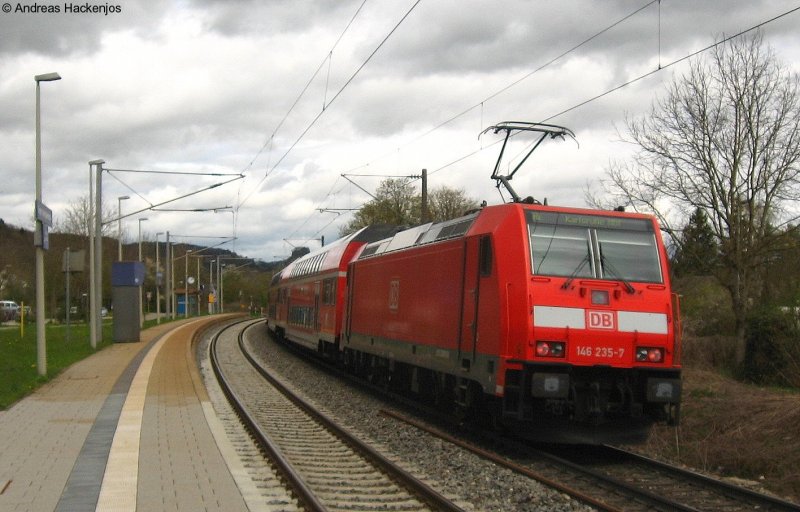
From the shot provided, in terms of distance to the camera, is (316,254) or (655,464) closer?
(655,464)

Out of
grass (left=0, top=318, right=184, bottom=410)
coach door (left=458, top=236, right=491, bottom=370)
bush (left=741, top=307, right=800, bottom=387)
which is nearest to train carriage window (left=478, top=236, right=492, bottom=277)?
coach door (left=458, top=236, right=491, bottom=370)

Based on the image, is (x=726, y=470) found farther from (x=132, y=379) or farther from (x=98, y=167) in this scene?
(x=98, y=167)

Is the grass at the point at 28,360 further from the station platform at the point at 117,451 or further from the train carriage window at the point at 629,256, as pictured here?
the train carriage window at the point at 629,256

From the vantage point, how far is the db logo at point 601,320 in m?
10.2

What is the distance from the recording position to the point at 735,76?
22297 millimetres

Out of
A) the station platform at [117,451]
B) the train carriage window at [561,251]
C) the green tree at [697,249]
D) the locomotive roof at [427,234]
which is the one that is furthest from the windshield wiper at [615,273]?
the green tree at [697,249]

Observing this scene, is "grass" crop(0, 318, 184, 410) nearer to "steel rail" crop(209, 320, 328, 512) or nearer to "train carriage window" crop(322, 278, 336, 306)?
"steel rail" crop(209, 320, 328, 512)

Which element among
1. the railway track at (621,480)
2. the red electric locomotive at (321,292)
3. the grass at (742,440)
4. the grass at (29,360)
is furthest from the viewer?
the red electric locomotive at (321,292)

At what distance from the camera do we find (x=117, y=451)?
9.51 meters

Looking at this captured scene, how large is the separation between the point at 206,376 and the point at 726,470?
45.3ft

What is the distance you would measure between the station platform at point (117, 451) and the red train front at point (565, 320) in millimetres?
3279

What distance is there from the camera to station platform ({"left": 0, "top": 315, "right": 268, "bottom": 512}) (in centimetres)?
724

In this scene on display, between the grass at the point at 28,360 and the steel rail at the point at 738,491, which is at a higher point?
the grass at the point at 28,360

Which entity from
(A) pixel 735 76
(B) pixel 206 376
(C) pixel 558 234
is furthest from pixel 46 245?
(A) pixel 735 76
